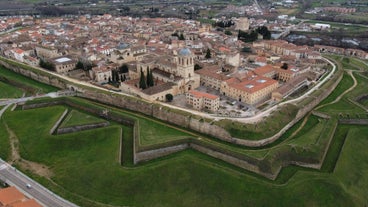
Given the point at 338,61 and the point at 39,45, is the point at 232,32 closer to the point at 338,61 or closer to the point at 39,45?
the point at 338,61

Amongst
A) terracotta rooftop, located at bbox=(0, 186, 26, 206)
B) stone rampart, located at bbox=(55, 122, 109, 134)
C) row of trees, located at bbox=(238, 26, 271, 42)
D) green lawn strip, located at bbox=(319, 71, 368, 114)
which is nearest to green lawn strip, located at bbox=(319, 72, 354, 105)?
green lawn strip, located at bbox=(319, 71, 368, 114)

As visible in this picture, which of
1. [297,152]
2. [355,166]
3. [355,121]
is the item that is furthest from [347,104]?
[297,152]

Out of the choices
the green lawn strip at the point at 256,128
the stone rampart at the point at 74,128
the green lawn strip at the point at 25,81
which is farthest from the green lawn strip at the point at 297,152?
the green lawn strip at the point at 25,81

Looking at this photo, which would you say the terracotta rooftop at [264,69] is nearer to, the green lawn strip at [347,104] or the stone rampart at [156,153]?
the green lawn strip at [347,104]

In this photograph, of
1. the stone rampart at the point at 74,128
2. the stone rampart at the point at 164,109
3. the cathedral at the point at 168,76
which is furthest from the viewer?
the cathedral at the point at 168,76

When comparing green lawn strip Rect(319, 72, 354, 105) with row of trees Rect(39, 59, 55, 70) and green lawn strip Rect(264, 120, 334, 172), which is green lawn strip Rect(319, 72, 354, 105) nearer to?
green lawn strip Rect(264, 120, 334, 172)

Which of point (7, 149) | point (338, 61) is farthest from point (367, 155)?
point (7, 149)
